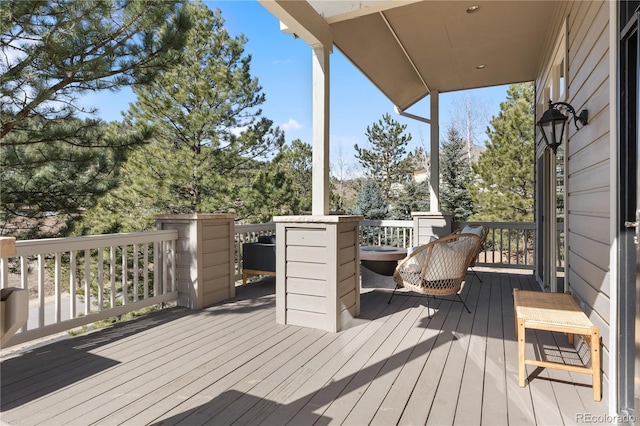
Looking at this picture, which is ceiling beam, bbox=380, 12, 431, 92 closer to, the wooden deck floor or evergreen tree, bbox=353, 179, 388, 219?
the wooden deck floor

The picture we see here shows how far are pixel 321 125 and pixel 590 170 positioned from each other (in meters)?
2.00

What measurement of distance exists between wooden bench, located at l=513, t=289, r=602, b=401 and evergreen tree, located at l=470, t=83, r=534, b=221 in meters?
10.2

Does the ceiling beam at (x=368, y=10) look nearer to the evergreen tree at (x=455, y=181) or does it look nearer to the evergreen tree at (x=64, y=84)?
the evergreen tree at (x=64, y=84)

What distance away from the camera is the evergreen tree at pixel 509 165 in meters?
11.5

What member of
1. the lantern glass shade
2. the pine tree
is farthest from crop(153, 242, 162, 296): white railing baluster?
the pine tree

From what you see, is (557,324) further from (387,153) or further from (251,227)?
(387,153)

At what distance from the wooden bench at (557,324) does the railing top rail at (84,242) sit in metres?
3.20

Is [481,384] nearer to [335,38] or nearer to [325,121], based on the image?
[325,121]

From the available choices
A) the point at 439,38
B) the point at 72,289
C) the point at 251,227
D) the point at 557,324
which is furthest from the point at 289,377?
the point at 439,38

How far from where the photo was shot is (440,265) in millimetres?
3305

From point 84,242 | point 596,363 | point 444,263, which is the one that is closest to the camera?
point 596,363

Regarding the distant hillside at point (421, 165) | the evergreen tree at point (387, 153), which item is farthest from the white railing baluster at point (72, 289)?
the distant hillside at point (421, 165)

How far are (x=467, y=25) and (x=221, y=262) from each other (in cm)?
363

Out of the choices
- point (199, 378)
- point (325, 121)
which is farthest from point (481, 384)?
point (325, 121)
